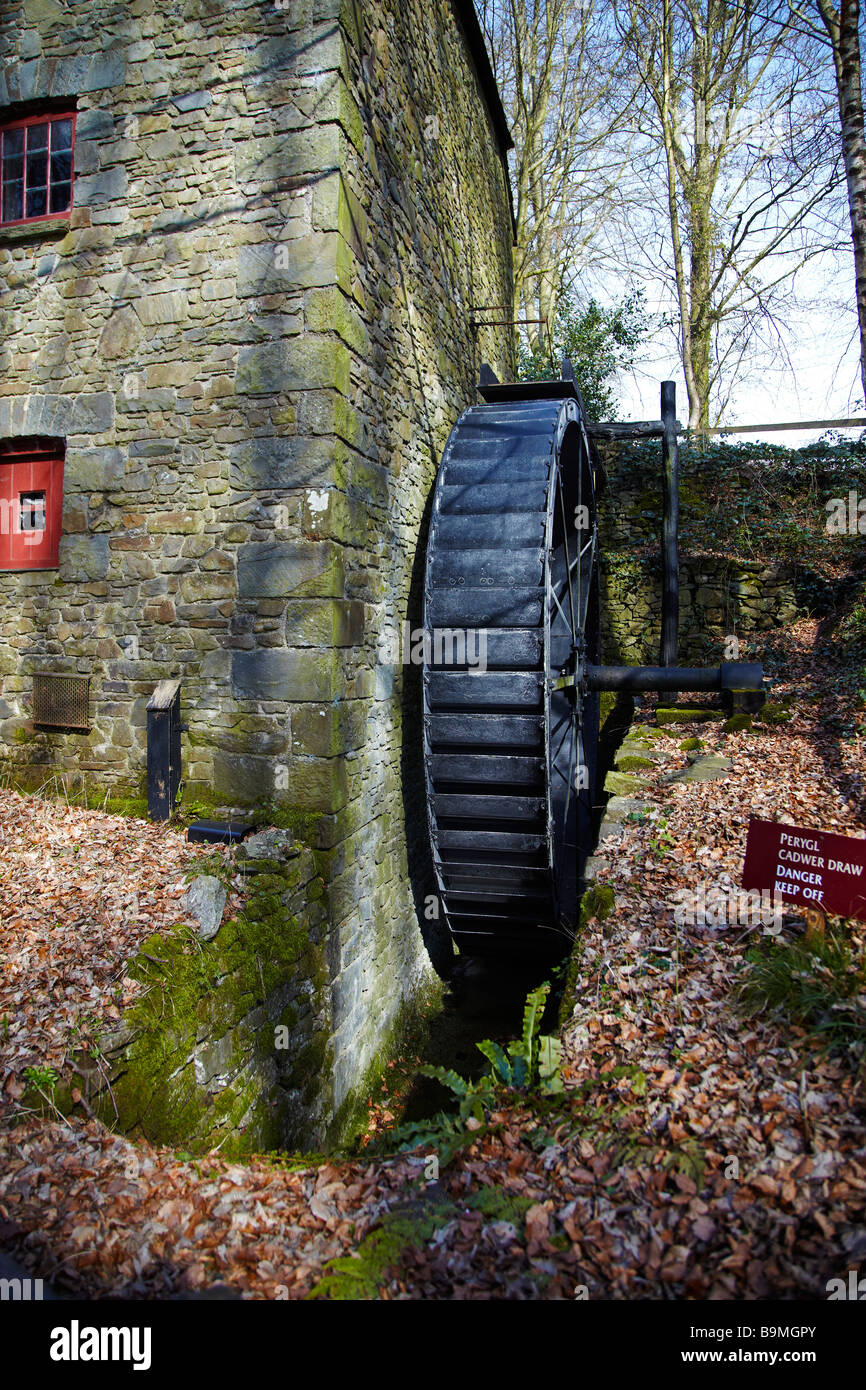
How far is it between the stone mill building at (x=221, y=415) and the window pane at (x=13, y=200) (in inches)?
0.8

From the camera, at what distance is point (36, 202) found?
5266 millimetres

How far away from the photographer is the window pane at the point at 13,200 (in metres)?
5.31

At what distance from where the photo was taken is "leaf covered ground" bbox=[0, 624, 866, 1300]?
7.06ft

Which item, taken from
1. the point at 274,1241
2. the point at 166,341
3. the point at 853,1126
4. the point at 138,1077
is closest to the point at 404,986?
the point at 138,1077

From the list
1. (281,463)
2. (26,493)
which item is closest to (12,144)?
(26,493)

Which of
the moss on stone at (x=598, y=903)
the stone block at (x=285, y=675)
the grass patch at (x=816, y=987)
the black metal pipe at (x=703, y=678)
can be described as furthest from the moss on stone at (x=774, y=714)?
the stone block at (x=285, y=675)

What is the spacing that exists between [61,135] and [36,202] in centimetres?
47

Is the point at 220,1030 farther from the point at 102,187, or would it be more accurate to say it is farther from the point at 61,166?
the point at 61,166

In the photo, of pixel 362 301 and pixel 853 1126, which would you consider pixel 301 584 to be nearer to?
pixel 362 301

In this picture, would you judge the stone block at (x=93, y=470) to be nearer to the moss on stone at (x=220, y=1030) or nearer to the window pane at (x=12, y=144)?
the window pane at (x=12, y=144)

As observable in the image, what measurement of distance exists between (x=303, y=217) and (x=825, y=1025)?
4965 mm

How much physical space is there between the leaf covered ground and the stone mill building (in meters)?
1.45

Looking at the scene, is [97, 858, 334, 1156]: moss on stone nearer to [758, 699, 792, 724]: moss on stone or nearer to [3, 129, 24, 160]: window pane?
[758, 699, 792, 724]: moss on stone

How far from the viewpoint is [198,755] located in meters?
4.73
